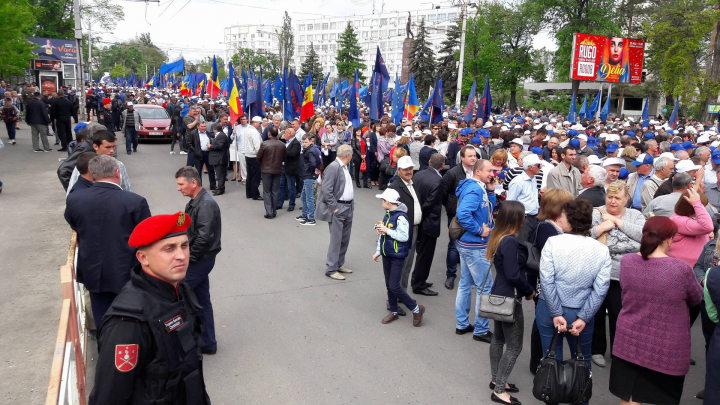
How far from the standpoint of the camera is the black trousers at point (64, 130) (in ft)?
58.7

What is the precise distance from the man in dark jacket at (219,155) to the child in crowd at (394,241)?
25.1ft

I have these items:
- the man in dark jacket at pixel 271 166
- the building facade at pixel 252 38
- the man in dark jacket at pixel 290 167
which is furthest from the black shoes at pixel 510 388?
the building facade at pixel 252 38

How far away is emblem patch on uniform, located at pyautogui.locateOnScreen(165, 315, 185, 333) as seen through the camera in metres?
2.40

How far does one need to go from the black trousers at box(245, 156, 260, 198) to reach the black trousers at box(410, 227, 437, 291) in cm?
647

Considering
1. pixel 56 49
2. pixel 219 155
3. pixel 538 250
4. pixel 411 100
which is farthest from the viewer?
pixel 56 49

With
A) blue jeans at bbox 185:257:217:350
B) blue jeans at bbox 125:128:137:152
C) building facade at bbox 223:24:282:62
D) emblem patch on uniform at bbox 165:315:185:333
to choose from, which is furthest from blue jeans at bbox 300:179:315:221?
building facade at bbox 223:24:282:62

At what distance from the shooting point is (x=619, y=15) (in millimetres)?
45344

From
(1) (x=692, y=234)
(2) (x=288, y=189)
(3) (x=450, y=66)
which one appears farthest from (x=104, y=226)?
(3) (x=450, y=66)

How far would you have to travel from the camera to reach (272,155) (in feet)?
35.8

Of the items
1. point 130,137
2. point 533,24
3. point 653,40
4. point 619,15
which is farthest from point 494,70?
point 130,137

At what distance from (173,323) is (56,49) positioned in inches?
1923

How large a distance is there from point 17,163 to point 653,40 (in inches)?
1299

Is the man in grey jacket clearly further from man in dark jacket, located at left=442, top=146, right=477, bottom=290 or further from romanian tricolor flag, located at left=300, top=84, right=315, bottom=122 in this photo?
romanian tricolor flag, located at left=300, top=84, right=315, bottom=122

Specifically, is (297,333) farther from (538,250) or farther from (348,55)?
(348,55)
